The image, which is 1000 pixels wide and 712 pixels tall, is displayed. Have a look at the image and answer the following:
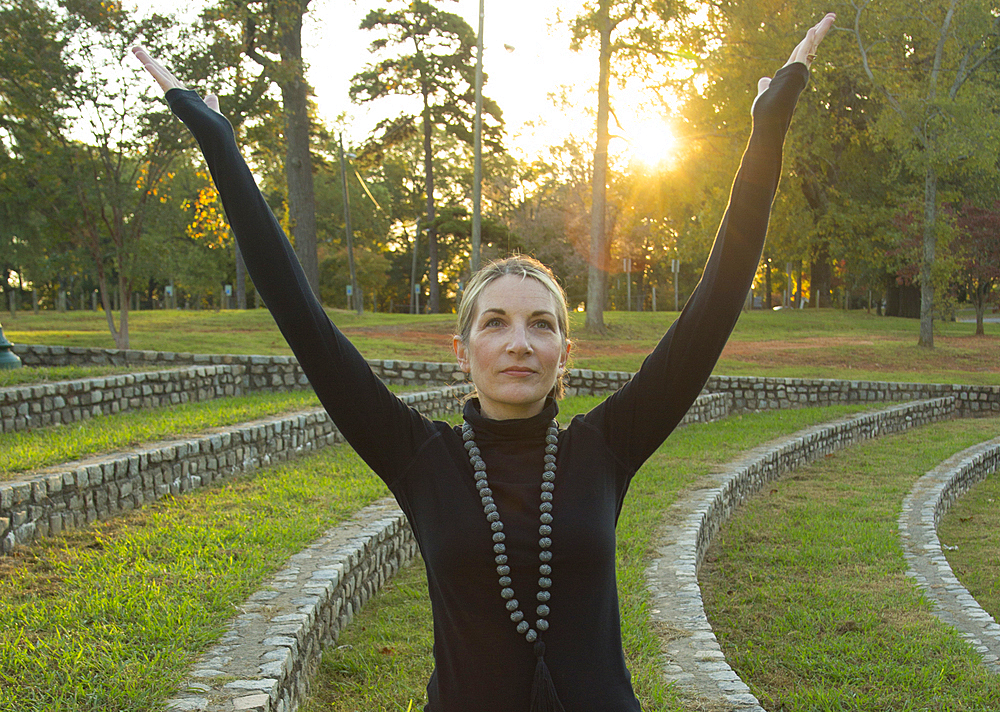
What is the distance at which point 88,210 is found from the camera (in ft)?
48.3

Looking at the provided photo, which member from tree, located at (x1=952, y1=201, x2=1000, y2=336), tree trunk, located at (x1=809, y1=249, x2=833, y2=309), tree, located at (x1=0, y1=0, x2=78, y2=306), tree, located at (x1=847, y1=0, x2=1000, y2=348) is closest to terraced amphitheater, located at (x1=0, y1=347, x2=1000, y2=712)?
tree, located at (x1=0, y1=0, x2=78, y2=306)

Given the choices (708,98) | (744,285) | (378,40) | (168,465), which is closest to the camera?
(744,285)

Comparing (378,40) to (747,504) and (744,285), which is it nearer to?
(747,504)

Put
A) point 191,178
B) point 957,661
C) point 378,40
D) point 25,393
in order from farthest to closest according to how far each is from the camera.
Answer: point 191,178, point 378,40, point 25,393, point 957,661

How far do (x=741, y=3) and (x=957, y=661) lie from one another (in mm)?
20125

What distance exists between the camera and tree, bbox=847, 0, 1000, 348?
20578mm

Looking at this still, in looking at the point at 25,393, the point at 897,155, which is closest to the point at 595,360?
the point at 25,393

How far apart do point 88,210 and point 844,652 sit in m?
13.7

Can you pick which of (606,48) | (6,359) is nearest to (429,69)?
(606,48)

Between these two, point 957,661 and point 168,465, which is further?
point 168,465

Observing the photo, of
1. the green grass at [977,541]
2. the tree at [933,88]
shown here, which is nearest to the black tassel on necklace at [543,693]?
the green grass at [977,541]

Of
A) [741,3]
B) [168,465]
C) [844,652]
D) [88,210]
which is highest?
[741,3]

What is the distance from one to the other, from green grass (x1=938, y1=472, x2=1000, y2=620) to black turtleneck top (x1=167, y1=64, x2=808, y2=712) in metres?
5.76

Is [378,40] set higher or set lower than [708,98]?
higher
